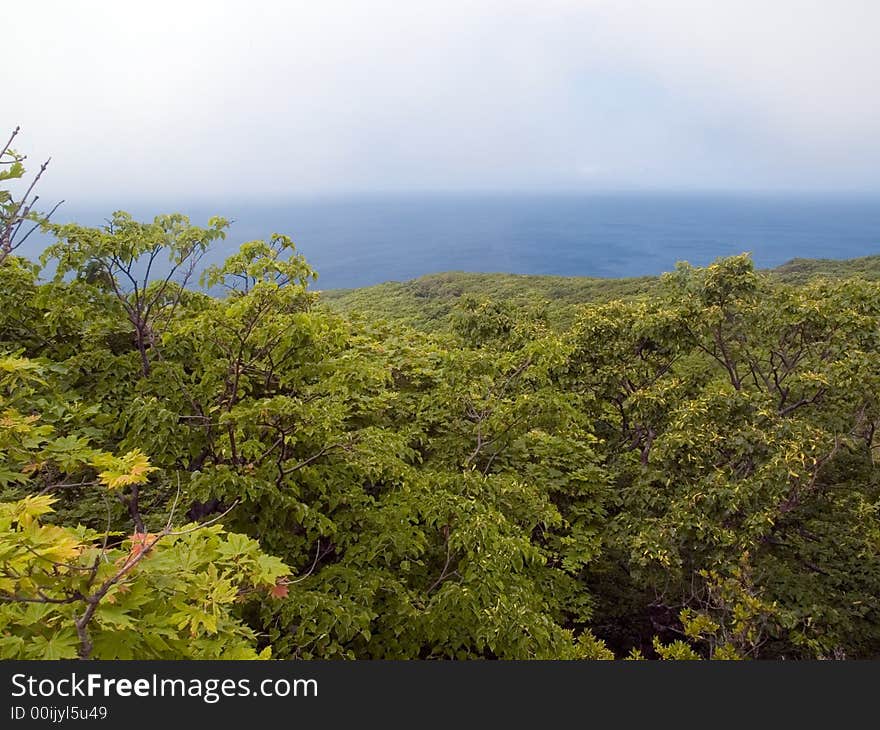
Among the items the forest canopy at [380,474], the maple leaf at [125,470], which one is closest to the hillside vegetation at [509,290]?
the forest canopy at [380,474]

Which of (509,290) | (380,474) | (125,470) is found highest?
(125,470)

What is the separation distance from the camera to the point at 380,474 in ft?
21.6

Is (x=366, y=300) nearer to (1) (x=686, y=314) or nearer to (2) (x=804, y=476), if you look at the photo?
(1) (x=686, y=314)

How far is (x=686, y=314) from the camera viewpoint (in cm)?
1126

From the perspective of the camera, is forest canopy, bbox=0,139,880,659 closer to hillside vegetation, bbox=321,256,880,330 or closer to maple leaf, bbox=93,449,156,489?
maple leaf, bbox=93,449,156,489

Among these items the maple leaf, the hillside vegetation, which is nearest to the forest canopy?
the maple leaf

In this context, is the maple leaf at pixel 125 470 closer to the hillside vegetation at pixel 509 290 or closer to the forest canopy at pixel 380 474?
the forest canopy at pixel 380 474

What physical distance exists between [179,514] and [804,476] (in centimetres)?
917

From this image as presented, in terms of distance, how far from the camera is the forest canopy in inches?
146

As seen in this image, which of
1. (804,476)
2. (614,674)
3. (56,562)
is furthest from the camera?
(804,476)

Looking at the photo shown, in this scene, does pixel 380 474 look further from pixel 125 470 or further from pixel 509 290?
pixel 509 290

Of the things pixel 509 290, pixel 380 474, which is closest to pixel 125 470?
pixel 380 474

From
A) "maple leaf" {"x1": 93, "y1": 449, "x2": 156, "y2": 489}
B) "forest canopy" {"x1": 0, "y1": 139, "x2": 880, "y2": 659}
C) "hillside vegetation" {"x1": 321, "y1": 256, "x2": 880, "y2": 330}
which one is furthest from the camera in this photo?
"hillside vegetation" {"x1": 321, "y1": 256, "x2": 880, "y2": 330}

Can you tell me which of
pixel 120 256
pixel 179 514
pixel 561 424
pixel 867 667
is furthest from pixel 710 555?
pixel 120 256
